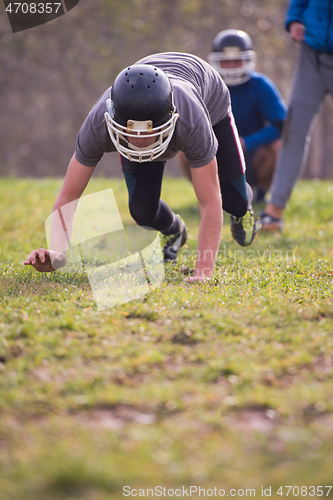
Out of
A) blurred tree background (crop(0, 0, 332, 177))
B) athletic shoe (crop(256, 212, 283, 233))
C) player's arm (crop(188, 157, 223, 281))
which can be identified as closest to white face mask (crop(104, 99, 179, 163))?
player's arm (crop(188, 157, 223, 281))

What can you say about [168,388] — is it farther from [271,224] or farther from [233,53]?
[233,53]

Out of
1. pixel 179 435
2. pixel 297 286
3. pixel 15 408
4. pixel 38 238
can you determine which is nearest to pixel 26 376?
pixel 15 408

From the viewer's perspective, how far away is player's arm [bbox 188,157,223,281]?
325 centimetres

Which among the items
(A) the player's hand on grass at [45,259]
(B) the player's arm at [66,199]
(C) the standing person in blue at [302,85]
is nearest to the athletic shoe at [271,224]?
(C) the standing person in blue at [302,85]

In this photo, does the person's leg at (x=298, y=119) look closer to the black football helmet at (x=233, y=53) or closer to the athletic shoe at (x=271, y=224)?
the athletic shoe at (x=271, y=224)

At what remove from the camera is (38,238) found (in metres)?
5.25

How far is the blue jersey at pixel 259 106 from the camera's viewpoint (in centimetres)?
657

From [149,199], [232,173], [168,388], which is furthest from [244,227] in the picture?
[168,388]

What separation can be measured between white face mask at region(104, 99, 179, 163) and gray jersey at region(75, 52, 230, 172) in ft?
0.39

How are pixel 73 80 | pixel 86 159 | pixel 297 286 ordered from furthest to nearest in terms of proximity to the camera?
pixel 73 80 < pixel 297 286 < pixel 86 159

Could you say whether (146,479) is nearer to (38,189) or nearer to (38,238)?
(38,238)

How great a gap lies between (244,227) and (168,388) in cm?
228

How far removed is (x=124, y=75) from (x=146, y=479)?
81.7 inches

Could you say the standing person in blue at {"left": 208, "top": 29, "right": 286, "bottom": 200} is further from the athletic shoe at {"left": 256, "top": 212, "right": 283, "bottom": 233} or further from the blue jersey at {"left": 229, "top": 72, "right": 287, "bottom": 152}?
the athletic shoe at {"left": 256, "top": 212, "right": 283, "bottom": 233}
